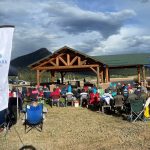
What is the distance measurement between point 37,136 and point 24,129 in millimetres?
1107

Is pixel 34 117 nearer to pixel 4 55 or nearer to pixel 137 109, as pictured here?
pixel 137 109

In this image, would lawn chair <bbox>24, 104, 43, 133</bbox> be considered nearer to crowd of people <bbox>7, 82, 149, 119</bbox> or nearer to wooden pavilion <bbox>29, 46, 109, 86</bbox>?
crowd of people <bbox>7, 82, 149, 119</bbox>

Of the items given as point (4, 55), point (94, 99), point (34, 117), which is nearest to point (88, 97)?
point (94, 99)

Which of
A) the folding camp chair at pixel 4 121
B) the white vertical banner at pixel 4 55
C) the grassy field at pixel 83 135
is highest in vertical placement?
the white vertical banner at pixel 4 55

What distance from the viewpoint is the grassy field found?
10.4 m

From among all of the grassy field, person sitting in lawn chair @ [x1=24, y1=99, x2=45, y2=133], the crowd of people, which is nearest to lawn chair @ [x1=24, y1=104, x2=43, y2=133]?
person sitting in lawn chair @ [x1=24, y1=99, x2=45, y2=133]

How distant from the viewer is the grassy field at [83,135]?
34.2 feet

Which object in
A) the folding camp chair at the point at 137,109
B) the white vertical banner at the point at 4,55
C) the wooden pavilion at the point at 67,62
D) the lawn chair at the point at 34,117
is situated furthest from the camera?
the wooden pavilion at the point at 67,62

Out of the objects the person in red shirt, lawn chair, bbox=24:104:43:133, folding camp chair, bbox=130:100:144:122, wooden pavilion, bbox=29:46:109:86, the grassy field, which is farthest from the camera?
wooden pavilion, bbox=29:46:109:86

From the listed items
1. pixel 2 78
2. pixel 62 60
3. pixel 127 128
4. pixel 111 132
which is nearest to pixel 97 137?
pixel 111 132

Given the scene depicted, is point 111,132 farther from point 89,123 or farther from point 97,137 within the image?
point 89,123

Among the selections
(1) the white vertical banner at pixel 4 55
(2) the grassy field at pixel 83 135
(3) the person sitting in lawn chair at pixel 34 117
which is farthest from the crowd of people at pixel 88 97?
(1) the white vertical banner at pixel 4 55

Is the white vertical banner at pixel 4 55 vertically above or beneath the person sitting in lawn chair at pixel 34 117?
above

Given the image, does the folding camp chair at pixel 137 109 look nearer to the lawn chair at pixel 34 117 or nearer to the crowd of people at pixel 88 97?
the crowd of people at pixel 88 97
